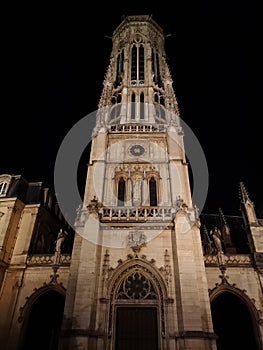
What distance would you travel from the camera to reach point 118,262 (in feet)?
50.3

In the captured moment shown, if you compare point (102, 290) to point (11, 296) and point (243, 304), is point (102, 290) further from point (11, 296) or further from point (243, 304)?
point (243, 304)

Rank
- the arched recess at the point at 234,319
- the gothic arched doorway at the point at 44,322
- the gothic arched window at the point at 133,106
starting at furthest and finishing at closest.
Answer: the gothic arched window at the point at 133,106 < the gothic arched doorway at the point at 44,322 < the arched recess at the point at 234,319

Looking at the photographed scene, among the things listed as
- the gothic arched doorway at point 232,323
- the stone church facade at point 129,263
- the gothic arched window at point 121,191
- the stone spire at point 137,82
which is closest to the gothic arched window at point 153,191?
the stone church facade at point 129,263

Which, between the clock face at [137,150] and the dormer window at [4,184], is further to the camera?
the clock face at [137,150]

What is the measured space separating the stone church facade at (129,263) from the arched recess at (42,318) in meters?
0.07

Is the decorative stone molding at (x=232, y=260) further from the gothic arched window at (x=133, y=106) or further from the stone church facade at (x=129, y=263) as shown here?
the gothic arched window at (x=133, y=106)

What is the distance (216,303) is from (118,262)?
783 cm

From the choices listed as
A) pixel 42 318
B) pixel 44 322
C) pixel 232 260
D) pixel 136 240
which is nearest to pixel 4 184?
pixel 42 318

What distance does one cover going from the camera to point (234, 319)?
17469 mm

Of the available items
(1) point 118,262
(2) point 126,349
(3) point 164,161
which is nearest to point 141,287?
(1) point 118,262

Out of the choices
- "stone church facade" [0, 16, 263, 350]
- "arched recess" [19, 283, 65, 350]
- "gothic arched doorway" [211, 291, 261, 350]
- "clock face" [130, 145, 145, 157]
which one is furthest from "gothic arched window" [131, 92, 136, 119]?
"gothic arched doorway" [211, 291, 261, 350]

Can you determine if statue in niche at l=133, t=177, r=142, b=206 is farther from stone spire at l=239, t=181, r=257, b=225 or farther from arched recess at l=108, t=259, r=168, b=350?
stone spire at l=239, t=181, r=257, b=225

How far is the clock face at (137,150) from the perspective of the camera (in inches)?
850

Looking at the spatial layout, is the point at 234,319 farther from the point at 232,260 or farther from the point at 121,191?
the point at 121,191
